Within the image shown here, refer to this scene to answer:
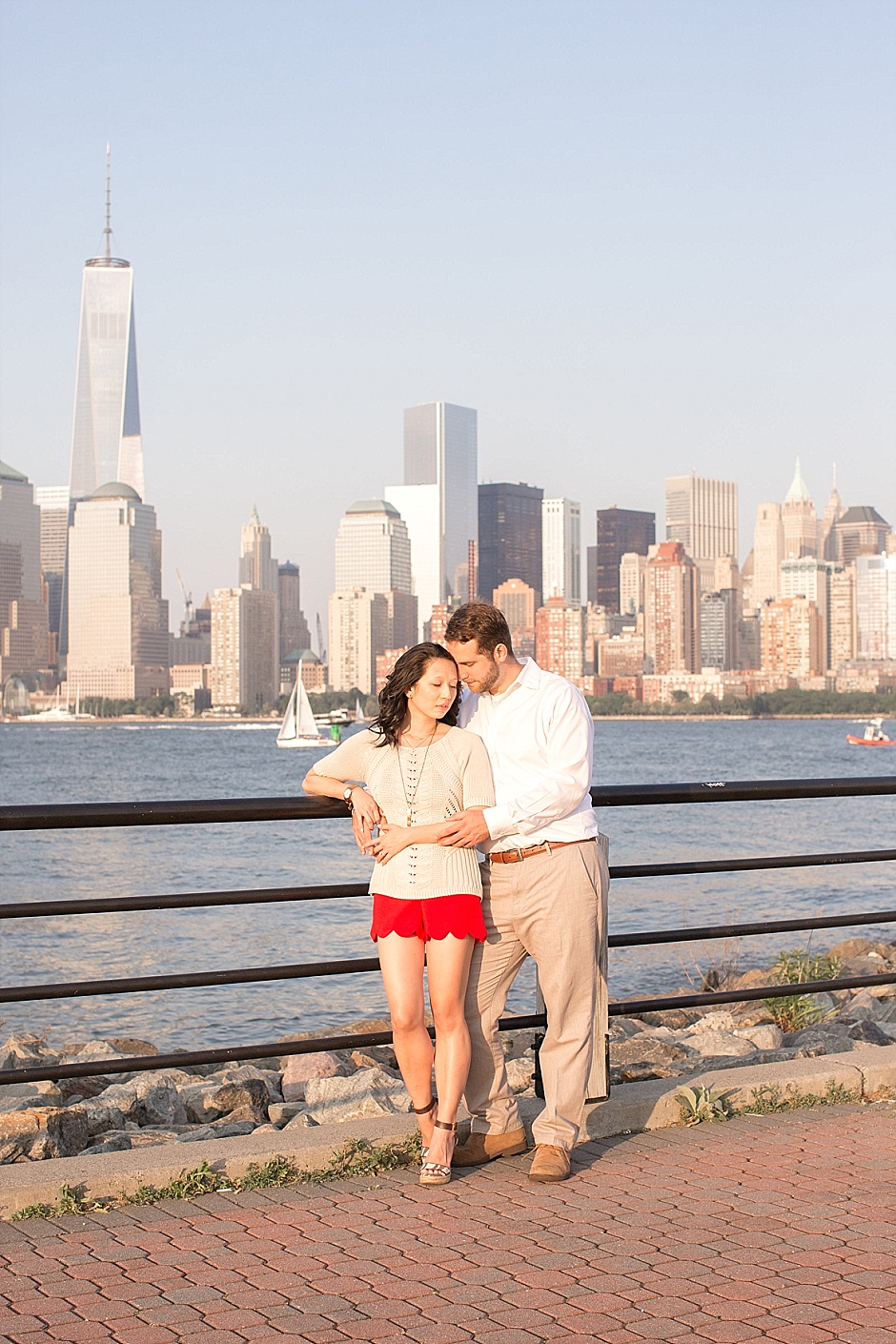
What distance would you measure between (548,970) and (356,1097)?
9.46 feet

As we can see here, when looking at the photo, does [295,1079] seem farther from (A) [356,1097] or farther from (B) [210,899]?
(B) [210,899]

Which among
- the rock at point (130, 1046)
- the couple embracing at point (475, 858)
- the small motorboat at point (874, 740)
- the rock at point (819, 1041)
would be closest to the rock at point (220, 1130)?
the couple embracing at point (475, 858)

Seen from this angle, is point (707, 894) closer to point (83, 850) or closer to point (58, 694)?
point (83, 850)

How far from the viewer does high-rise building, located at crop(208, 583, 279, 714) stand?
185m

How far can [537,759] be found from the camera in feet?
15.8

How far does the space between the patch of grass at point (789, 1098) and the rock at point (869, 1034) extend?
3557 mm

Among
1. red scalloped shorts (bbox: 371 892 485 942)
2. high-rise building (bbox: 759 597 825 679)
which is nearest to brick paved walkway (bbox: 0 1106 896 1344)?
red scalloped shorts (bbox: 371 892 485 942)

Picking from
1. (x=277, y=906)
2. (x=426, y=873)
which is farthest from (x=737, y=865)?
(x=277, y=906)

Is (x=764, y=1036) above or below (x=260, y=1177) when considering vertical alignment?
below

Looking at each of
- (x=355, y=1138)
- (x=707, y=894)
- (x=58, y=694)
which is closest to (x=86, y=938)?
(x=707, y=894)

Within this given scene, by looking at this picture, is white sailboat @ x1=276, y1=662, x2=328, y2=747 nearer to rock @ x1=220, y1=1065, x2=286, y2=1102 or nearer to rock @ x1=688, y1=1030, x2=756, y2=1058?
rock @ x1=220, y1=1065, x2=286, y2=1102

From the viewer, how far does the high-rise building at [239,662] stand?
185m

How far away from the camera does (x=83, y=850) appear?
3600 centimetres

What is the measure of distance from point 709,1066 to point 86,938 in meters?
14.6
